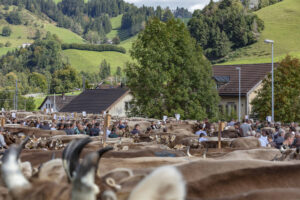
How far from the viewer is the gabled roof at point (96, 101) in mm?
68250

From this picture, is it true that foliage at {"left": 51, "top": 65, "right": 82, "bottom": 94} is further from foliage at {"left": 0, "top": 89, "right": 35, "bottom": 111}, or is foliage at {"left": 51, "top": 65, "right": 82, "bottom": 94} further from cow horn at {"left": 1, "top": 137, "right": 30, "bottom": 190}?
cow horn at {"left": 1, "top": 137, "right": 30, "bottom": 190}

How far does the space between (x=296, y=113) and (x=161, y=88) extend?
461 inches

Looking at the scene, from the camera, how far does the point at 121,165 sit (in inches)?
334

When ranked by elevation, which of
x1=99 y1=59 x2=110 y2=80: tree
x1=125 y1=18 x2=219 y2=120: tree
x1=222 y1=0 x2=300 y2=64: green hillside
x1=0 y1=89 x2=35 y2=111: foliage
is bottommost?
x1=0 y1=89 x2=35 y2=111: foliage

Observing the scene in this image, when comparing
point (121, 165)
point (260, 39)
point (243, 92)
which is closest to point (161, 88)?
point (243, 92)

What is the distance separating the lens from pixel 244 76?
71125mm

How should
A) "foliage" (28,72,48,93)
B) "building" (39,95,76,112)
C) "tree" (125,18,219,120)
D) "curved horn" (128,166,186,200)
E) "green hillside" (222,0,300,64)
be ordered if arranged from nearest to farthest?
"curved horn" (128,166,186,200), "tree" (125,18,219,120), "building" (39,95,76,112), "green hillside" (222,0,300,64), "foliage" (28,72,48,93)

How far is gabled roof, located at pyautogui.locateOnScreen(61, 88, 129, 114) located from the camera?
68250 millimetres

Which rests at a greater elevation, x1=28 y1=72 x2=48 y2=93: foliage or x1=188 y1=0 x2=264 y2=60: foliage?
x1=188 y1=0 x2=264 y2=60: foliage

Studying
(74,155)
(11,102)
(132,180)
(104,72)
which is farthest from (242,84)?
(104,72)

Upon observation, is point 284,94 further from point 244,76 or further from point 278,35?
point 278,35

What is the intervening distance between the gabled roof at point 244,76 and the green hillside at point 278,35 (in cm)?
Result: 4775

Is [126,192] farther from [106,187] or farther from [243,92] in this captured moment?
[243,92]

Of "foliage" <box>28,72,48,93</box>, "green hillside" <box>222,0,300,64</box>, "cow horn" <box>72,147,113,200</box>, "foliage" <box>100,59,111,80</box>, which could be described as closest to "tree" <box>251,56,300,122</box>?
"cow horn" <box>72,147,113,200</box>
